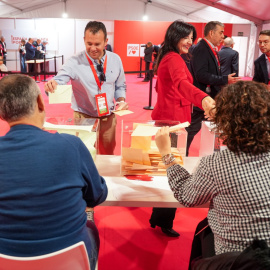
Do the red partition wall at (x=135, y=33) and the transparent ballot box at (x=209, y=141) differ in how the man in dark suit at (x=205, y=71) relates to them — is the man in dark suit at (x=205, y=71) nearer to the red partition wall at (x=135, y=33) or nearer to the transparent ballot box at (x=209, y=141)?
the transparent ballot box at (x=209, y=141)

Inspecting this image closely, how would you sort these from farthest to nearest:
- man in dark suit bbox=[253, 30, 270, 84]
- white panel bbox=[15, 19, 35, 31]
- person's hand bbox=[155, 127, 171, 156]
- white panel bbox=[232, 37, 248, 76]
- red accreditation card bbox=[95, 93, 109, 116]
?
white panel bbox=[15, 19, 35, 31]
white panel bbox=[232, 37, 248, 76]
man in dark suit bbox=[253, 30, 270, 84]
red accreditation card bbox=[95, 93, 109, 116]
person's hand bbox=[155, 127, 171, 156]

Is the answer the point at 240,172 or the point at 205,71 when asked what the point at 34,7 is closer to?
the point at 205,71

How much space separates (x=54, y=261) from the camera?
108cm

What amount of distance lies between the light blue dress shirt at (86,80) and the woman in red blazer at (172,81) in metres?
0.42

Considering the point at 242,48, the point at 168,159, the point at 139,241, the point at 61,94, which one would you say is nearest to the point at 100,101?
the point at 61,94

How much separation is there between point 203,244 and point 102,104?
5.24 ft

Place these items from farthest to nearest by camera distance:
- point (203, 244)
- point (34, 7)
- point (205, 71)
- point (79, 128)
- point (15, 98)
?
point (34, 7), point (205, 71), point (79, 128), point (203, 244), point (15, 98)

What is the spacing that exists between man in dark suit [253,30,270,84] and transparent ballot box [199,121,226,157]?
2.45m

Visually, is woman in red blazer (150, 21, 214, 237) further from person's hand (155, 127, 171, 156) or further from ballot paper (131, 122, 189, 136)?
person's hand (155, 127, 171, 156)

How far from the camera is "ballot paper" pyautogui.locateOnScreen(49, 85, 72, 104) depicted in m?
2.20

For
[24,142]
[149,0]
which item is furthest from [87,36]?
[149,0]

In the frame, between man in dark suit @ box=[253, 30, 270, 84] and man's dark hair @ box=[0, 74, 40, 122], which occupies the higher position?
man in dark suit @ box=[253, 30, 270, 84]

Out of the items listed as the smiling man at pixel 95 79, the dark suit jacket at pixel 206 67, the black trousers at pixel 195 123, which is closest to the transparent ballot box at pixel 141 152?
the smiling man at pixel 95 79

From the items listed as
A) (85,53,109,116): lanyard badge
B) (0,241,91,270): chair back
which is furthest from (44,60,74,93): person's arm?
(0,241,91,270): chair back
